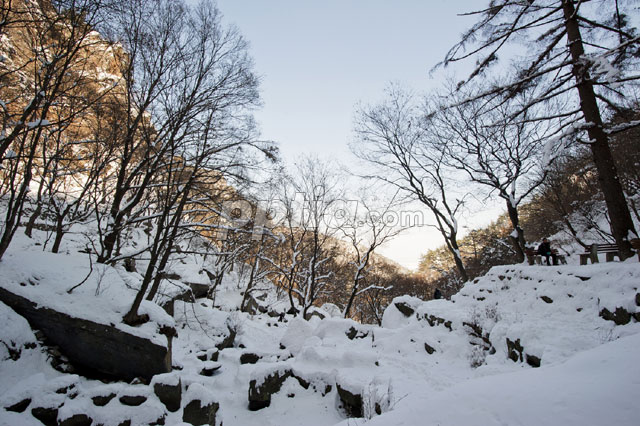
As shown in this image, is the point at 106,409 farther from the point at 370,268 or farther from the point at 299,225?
the point at 370,268

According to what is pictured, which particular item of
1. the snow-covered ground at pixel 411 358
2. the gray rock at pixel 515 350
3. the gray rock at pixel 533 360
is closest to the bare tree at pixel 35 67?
the snow-covered ground at pixel 411 358

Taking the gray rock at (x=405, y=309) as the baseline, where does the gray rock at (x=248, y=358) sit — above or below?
below

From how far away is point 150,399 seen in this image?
4.88 metres

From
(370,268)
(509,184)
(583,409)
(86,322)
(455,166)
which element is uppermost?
(455,166)

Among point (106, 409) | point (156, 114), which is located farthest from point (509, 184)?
point (106, 409)

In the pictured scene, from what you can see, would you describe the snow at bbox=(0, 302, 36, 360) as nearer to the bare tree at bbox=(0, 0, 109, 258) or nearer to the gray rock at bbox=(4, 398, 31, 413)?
the gray rock at bbox=(4, 398, 31, 413)

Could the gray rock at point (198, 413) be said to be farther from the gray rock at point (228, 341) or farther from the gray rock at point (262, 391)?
the gray rock at point (228, 341)

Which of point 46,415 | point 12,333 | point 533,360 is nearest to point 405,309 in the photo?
point 533,360

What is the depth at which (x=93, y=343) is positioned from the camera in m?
5.31

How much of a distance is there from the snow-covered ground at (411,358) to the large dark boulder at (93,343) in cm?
18

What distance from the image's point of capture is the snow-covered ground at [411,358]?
213 cm

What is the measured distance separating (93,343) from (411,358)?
27.4ft

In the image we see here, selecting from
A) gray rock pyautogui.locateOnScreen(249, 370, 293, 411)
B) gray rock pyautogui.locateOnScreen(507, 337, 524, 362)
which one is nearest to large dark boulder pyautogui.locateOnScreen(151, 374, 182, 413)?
gray rock pyautogui.locateOnScreen(249, 370, 293, 411)

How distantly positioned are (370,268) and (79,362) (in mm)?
24179
